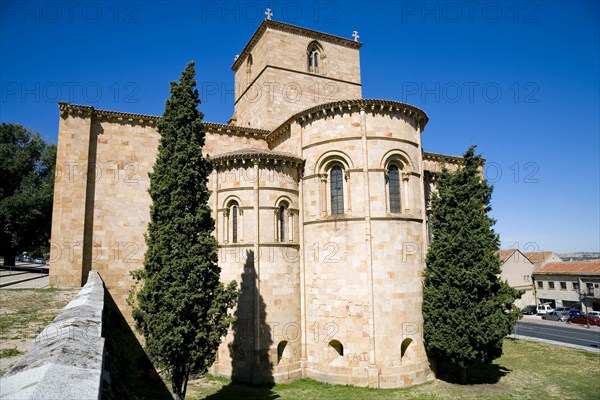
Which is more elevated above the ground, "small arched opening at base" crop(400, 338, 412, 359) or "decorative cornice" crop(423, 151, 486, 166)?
"decorative cornice" crop(423, 151, 486, 166)

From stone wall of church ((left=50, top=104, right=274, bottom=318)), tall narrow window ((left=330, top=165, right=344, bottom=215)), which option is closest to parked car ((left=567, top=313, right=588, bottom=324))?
tall narrow window ((left=330, top=165, right=344, bottom=215))

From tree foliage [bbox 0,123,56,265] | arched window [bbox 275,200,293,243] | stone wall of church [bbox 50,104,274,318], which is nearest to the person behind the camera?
stone wall of church [bbox 50,104,274,318]

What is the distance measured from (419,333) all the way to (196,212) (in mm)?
10701

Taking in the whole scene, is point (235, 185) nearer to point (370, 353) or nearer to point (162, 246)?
point (162, 246)

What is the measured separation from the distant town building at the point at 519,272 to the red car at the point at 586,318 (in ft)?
28.3

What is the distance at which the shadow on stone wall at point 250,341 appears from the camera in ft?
51.5

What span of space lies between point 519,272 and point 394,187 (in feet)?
121

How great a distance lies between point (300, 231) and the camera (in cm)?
1766

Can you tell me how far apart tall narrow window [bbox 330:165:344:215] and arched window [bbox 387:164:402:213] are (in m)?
2.16

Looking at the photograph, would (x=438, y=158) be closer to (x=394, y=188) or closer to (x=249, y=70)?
(x=394, y=188)

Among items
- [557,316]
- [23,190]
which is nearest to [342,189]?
[23,190]

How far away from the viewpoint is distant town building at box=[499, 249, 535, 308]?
1757 inches

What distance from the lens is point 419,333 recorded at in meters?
16.0

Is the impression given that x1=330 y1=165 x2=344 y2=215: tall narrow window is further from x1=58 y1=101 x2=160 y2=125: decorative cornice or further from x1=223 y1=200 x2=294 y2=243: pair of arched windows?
x1=58 y1=101 x2=160 y2=125: decorative cornice
